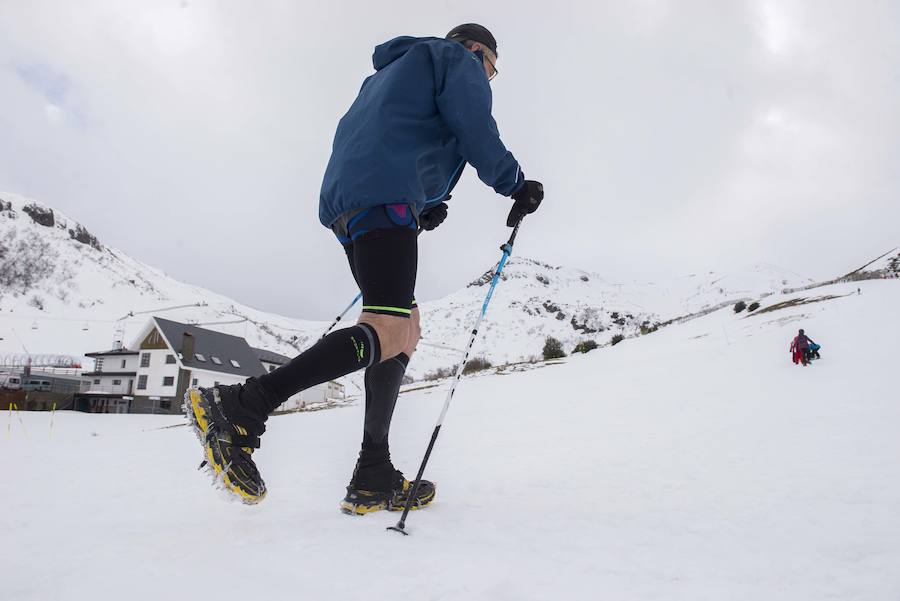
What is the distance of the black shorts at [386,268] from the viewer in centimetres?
183

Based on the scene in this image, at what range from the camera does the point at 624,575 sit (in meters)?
1.24

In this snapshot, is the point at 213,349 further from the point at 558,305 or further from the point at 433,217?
the point at 558,305

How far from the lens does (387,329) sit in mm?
1822

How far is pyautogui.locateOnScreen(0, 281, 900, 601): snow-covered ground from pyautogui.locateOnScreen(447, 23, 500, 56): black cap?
6.91ft

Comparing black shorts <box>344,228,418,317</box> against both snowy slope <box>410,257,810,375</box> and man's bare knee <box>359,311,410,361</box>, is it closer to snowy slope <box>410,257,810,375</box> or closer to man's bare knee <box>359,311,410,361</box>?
man's bare knee <box>359,311,410,361</box>

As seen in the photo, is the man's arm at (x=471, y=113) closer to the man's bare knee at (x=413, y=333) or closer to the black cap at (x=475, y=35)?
the black cap at (x=475, y=35)

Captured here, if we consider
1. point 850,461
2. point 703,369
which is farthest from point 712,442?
point 703,369

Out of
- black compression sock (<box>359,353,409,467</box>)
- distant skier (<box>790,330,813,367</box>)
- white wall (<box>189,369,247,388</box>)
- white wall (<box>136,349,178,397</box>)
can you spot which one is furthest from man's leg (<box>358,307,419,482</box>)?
white wall (<box>136,349,178,397</box>)

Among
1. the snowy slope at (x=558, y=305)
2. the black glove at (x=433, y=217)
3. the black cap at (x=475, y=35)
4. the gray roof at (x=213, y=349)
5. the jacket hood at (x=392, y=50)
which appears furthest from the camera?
the snowy slope at (x=558, y=305)

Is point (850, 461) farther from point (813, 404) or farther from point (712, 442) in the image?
point (813, 404)

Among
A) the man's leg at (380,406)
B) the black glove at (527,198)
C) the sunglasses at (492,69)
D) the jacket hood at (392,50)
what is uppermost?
the sunglasses at (492,69)

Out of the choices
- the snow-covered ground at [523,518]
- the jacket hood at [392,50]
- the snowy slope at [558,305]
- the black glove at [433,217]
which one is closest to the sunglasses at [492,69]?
the jacket hood at [392,50]

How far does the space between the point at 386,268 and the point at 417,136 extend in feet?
1.86

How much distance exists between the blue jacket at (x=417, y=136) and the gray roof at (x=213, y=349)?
25581 mm
